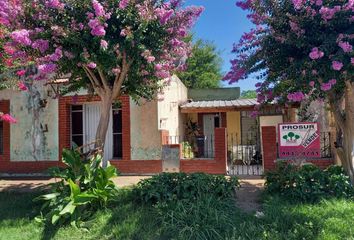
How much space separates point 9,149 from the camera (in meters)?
12.7

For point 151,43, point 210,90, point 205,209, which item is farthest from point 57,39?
point 210,90

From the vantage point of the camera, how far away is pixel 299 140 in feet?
26.4

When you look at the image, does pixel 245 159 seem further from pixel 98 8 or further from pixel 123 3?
pixel 98 8

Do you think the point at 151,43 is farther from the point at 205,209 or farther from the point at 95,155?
the point at 205,209

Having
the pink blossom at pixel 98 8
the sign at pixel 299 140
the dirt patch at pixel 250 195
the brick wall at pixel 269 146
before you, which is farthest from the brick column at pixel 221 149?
the pink blossom at pixel 98 8

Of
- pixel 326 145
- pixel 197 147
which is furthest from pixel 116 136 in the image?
pixel 326 145

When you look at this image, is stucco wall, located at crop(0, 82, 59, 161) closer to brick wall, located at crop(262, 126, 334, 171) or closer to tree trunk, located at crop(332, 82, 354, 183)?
brick wall, located at crop(262, 126, 334, 171)

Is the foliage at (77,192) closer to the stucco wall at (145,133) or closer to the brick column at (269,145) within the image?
the stucco wall at (145,133)

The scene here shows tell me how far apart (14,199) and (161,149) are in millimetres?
4753

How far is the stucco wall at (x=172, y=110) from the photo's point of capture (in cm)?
1249

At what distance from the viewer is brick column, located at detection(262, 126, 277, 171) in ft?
33.3

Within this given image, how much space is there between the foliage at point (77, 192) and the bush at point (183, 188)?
2.20 feet

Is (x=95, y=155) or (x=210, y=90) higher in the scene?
(x=210, y=90)

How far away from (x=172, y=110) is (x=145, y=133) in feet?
9.92
